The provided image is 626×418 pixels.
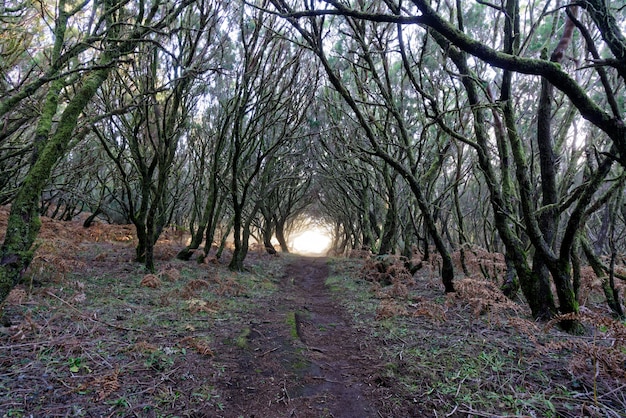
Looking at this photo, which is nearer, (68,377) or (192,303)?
(68,377)

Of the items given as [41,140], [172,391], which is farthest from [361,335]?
[41,140]

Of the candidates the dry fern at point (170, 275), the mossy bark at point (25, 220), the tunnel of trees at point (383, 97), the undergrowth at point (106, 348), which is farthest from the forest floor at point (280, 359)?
the dry fern at point (170, 275)

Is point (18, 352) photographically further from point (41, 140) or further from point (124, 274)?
point (124, 274)

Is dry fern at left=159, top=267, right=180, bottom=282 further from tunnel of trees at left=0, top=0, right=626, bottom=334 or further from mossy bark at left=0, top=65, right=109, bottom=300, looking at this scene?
mossy bark at left=0, top=65, right=109, bottom=300

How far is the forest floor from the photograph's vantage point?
8.93ft

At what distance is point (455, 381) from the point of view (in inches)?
129

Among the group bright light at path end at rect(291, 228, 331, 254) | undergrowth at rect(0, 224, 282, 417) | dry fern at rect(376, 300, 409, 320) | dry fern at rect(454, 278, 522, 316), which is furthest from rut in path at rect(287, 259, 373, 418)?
bright light at path end at rect(291, 228, 331, 254)

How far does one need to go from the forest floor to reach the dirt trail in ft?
0.06

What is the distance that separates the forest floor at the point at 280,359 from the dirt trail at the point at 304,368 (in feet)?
0.06

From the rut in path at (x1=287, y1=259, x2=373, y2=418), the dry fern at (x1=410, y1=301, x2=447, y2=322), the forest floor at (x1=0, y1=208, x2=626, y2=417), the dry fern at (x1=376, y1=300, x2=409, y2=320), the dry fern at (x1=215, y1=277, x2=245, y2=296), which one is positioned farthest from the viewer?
the dry fern at (x1=215, y1=277, x2=245, y2=296)

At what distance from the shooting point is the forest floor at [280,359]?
2723mm

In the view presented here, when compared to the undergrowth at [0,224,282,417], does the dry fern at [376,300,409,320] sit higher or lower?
higher

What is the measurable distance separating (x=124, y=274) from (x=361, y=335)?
5.06m

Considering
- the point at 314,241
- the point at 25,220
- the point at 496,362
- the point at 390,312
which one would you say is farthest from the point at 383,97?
the point at 314,241
